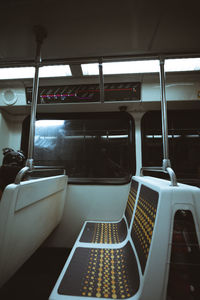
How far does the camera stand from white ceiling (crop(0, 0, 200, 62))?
2.79ft

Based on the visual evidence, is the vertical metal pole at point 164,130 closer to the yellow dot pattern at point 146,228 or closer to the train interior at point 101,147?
the train interior at point 101,147

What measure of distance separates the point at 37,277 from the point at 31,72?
2263 millimetres

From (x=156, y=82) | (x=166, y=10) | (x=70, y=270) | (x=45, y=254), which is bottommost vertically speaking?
(x=45, y=254)

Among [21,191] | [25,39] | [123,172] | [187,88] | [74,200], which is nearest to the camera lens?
[21,191]

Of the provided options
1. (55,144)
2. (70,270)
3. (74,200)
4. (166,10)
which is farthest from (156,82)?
(70,270)

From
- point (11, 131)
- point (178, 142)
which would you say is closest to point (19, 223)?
point (11, 131)

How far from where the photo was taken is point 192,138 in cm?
218

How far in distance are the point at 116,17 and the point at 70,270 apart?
5.10 ft

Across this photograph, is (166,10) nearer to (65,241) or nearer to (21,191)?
(21,191)

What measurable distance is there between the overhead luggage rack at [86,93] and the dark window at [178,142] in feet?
1.69

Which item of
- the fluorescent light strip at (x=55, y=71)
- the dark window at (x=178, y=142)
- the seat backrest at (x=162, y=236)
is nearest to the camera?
the seat backrest at (x=162, y=236)

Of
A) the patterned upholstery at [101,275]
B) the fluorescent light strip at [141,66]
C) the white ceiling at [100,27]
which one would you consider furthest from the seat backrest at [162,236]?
the fluorescent light strip at [141,66]

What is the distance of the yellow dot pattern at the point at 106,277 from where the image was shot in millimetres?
698

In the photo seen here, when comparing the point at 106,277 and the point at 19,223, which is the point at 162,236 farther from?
the point at 19,223
